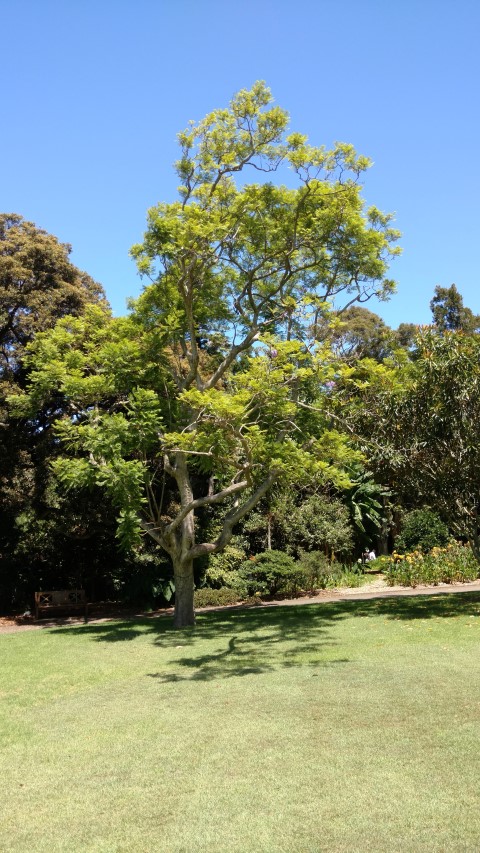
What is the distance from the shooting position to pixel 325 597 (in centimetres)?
2084

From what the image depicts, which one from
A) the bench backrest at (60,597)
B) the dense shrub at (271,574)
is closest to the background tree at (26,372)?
the bench backrest at (60,597)

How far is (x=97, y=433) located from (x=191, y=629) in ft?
15.5

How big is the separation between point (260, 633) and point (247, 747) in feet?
24.8

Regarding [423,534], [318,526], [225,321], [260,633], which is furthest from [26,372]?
[423,534]

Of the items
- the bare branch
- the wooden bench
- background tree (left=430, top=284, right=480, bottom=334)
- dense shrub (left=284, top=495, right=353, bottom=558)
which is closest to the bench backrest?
the wooden bench

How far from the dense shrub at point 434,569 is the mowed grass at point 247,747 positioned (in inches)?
386

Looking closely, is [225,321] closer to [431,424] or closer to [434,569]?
[431,424]

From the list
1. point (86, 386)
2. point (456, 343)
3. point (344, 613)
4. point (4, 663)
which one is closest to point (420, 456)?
point (456, 343)

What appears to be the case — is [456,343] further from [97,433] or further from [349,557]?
[349,557]

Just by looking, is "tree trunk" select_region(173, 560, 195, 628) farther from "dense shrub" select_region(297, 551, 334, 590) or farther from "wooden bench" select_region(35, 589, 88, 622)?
"dense shrub" select_region(297, 551, 334, 590)

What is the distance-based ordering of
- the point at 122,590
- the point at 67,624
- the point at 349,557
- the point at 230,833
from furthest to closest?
1. the point at 349,557
2. the point at 122,590
3. the point at 67,624
4. the point at 230,833

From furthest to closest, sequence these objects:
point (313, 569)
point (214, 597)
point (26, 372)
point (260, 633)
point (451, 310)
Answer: point (451, 310)
point (313, 569)
point (214, 597)
point (26, 372)
point (260, 633)

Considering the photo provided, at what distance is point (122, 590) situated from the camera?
21312 mm

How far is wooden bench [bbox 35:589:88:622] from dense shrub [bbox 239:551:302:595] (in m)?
5.01
